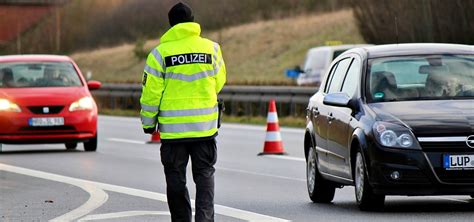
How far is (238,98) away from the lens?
1364 inches

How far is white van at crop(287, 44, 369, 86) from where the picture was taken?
3684cm

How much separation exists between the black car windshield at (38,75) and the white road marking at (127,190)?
12.0 ft

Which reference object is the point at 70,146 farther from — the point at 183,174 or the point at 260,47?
the point at 260,47

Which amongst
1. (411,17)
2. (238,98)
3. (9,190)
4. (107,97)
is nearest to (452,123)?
(9,190)

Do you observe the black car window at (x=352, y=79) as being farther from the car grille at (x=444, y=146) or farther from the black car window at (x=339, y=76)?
the car grille at (x=444, y=146)

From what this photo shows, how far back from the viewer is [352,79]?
12938mm

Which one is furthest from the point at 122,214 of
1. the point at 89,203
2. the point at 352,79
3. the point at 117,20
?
the point at 117,20

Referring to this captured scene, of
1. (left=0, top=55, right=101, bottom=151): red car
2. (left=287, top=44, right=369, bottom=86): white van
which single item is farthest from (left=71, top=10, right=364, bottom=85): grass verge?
(left=0, top=55, right=101, bottom=151): red car

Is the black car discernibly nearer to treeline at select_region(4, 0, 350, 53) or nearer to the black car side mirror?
the black car side mirror

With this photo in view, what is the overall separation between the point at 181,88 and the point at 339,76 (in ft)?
13.0

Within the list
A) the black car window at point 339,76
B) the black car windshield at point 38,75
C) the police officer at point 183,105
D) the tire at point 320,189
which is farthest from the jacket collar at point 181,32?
the black car windshield at point 38,75

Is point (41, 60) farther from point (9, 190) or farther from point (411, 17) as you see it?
point (411, 17)

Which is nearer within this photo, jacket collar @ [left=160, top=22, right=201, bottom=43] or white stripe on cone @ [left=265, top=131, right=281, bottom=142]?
jacket collar @ [left=160, top=22, right=201, bottom=43]

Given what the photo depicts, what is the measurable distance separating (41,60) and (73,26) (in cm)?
5573
